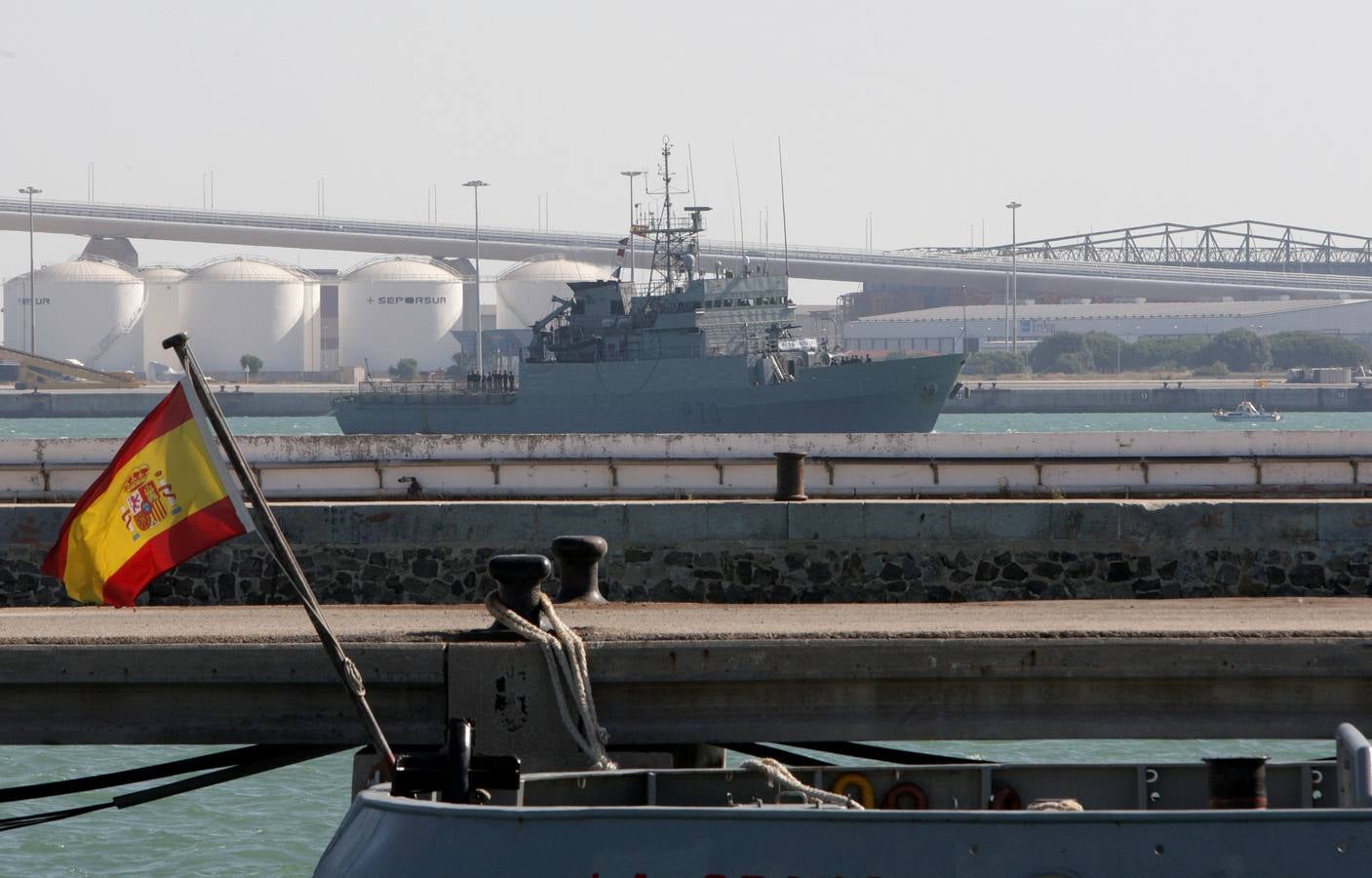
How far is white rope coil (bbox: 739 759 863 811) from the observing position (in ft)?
24.3

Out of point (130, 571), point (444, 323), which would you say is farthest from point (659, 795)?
point (444, 323)

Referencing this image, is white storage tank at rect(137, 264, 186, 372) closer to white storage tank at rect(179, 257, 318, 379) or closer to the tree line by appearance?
white storage tank at rect(179, 257, 318, 379)

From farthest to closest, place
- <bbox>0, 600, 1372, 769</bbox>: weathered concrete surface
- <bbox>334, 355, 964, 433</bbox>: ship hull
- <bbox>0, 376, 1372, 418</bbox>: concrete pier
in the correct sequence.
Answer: <bbox>0, 376, 1372, 418</bbox>: concrete pier < <bbox>334, 355, 964, 433</bbox>: ship hull < <bbox>0, 600, 1372, 769</bbox>: weathered concrete surface

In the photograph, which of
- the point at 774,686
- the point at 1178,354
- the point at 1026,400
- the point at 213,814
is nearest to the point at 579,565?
the point at 774,686

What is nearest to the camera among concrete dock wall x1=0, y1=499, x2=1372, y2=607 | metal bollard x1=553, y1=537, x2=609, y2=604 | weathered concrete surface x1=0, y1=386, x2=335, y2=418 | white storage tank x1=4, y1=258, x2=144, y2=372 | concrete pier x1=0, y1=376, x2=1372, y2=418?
metal bollard x1=553, y1=537, x2=609, y2=604

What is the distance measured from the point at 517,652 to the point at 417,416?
2626 inches

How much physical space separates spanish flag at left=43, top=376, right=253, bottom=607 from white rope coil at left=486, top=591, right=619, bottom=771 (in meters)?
1.75

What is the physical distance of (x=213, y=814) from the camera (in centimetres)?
1434

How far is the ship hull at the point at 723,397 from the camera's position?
205ft

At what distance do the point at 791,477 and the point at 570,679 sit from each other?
8.22 meters

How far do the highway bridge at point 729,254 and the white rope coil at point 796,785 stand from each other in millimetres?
146002

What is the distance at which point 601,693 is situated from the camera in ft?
32.4

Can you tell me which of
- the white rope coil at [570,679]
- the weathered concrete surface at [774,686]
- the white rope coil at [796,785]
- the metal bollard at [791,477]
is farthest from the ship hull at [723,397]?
the white rope coil at [796,785]

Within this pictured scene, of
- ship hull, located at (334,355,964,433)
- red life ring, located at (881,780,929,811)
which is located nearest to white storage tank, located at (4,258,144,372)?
ship hull, located at (334,355,964,433)
